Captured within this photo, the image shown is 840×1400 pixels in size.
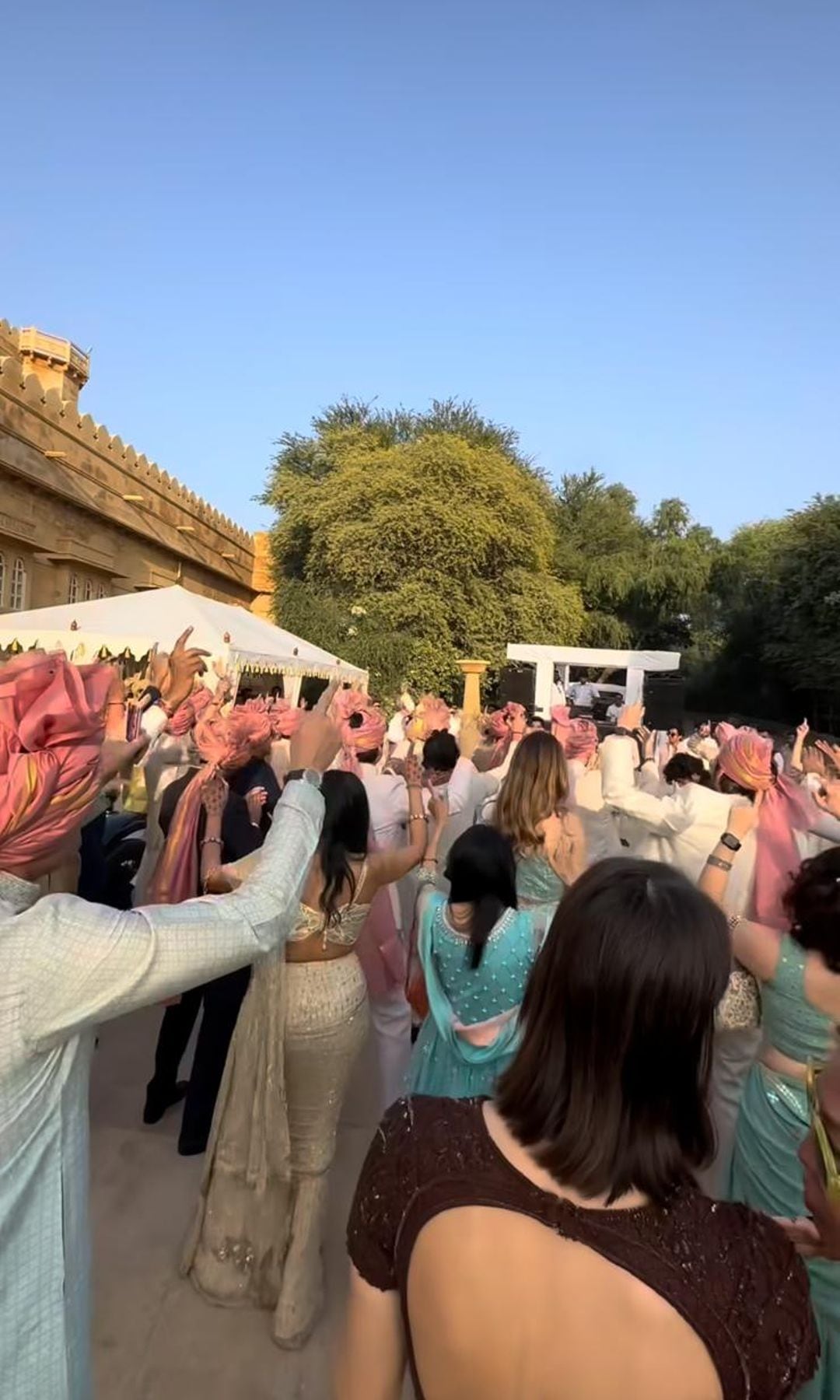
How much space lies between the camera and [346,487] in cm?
2377

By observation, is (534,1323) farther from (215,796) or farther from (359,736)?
(359,736)

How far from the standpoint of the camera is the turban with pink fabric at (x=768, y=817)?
314 cm

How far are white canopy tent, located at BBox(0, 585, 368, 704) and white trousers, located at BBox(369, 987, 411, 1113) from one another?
5.86 metres

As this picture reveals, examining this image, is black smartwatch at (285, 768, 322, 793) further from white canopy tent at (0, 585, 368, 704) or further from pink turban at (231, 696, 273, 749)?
white canopy tent at (0, 585, 368, 704)

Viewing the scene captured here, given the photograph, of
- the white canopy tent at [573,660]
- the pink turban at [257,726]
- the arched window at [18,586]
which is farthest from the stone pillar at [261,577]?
the pink turban at [257,726]

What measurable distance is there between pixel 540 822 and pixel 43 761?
2.35 meters

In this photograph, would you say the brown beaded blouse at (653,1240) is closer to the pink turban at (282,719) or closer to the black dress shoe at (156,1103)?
the black dress shoe at (156,1103)

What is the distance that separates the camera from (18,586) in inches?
805

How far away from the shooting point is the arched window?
2011 cm

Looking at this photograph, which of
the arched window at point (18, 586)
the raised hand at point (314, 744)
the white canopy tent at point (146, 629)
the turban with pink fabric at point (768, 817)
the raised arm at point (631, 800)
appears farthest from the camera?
the arched window at point (18, 586)

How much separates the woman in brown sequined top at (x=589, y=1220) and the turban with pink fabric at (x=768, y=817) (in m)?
2.10

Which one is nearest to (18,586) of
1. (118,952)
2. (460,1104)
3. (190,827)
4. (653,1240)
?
(190,827)

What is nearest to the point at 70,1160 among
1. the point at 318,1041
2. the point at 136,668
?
the point at 318,1041

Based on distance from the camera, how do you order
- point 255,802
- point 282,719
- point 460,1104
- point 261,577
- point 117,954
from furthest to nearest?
point 261,577, point 282,719, point 255,802, point 117,954, point 460,1104
